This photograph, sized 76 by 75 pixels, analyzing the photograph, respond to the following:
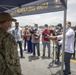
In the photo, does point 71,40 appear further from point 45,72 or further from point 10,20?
point 10,20

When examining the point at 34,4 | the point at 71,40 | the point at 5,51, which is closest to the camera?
the point at 5,51

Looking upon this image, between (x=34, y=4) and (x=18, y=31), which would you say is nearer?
(x=34, y=4)

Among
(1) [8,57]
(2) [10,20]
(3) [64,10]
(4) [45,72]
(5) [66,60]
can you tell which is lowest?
(4) [45,72]

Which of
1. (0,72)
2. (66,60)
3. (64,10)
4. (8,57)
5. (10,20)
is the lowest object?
(66,60)

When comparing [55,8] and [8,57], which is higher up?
[55,8]

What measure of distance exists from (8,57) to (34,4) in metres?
2.39

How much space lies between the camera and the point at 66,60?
18.0ft

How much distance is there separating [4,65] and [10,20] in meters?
0.69

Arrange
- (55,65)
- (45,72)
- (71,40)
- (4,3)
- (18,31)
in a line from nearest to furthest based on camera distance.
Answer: (4,3) → (71,40) → (45,72) → (55,65) → (18,31)

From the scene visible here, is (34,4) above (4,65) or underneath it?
above

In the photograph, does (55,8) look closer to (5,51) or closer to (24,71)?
(5,51)

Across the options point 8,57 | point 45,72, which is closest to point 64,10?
point 8,57

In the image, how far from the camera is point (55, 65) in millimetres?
7527

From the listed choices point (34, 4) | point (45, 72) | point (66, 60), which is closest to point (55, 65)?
point (45, 72)
